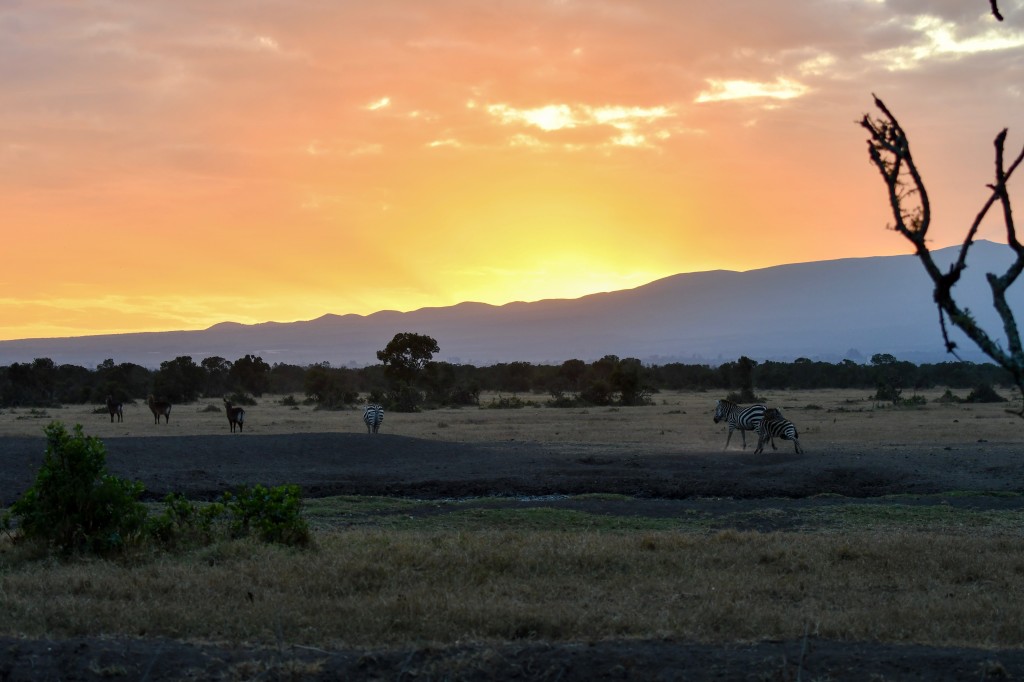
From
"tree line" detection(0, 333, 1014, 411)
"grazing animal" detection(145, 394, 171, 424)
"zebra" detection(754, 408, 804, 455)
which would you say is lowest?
"zebra" detection(754, 408, 804, 455)

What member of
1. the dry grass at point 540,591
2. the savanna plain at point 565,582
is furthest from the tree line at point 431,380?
the dry grass at point 540,591

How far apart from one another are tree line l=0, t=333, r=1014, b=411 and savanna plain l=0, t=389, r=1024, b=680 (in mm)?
34941

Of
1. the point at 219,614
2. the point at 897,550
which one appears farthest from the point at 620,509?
the point at 219,614

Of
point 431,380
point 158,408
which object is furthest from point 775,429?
point 431,380

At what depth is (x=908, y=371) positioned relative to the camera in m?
88.6

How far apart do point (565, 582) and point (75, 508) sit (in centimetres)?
622

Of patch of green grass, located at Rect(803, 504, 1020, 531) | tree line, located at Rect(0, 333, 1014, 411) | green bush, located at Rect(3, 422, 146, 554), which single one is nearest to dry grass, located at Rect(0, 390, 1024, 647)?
patch of green grass, located at Rect(803, 504, 1020, 531)

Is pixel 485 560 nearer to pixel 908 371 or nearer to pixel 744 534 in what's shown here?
pixel 744 534

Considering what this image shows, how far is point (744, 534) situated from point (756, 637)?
5938mm

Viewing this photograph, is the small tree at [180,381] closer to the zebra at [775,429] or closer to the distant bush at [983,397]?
the zebra at [775,429]

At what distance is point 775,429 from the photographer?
28516mm

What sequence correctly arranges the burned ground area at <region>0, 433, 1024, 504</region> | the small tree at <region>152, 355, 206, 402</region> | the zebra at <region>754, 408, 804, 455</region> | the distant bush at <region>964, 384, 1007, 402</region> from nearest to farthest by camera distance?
the burned ground area at <region>0, 433, 1024, 504</region> → the zebra at <region>754, 408, 804, 455</region> → the distant bush at <region>964, 384, 1007, 402</region> → the small tree at <region>152, 355, 206, 402</region>

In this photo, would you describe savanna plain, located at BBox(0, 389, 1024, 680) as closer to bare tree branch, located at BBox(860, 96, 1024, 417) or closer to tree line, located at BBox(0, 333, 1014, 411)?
bare tree branch, located at BBox(860, 96, 1024, 417)

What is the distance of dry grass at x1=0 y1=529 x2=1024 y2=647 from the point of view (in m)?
8.66
